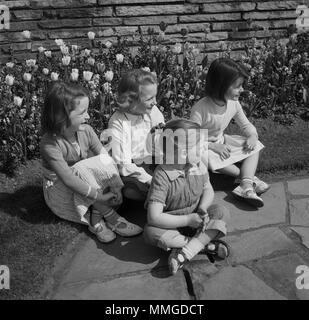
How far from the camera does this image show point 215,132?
377 cm

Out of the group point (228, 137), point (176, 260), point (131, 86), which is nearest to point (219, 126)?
point (228, 137)

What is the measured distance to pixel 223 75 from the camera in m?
3.53

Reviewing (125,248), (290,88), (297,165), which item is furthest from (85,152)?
(290,88)

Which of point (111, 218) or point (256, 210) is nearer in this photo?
point (111, 218)

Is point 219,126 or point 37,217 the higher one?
point 219,126

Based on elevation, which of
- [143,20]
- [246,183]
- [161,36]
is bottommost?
[246,183]

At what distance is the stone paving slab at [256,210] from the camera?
3.35 m

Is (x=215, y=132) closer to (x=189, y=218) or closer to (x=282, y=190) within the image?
(x=282, y=190)

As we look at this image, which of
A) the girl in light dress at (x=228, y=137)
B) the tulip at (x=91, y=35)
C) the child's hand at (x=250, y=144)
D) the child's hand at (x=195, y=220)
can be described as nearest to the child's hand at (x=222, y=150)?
the girl in light dress at (x=228, y=137)

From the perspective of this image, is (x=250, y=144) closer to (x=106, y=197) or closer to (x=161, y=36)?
(x=106, y=197)

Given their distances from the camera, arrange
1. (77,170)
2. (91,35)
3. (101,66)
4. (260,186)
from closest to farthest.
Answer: (77,170) < (260,186) < (101,66) < (91,35)

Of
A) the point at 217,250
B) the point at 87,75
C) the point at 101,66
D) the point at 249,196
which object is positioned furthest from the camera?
the point at 101,66

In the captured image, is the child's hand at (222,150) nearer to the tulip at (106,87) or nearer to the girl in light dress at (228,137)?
the girl in light dress at (228,137)

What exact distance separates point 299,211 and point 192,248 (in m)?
0.98
